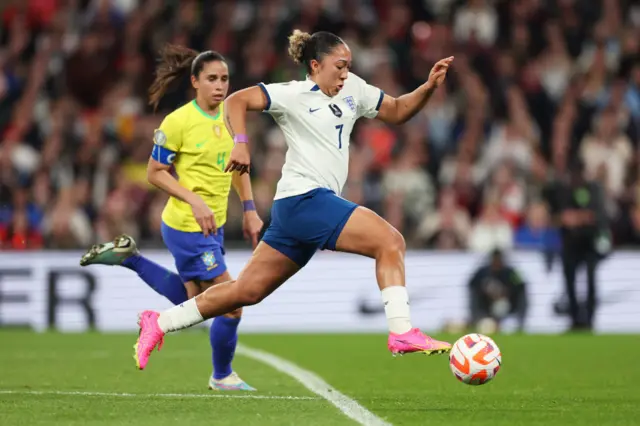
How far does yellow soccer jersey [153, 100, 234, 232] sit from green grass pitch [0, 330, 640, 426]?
1288 mm

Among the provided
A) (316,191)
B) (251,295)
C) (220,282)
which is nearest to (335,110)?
(316,191)

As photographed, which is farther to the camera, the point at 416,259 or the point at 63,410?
the point at 416,259

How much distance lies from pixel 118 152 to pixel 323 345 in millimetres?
6273

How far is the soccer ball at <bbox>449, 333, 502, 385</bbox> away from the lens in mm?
7652

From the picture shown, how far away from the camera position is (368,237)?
7543mm

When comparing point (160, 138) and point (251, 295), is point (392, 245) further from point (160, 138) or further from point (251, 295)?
point (160, 138)

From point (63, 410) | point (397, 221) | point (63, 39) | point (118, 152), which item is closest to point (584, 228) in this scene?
point (397, 221)

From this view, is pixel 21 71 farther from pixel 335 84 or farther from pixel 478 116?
pixel 335 84

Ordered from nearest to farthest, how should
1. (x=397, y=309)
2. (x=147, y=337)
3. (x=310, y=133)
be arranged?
(x=397, y=309)
(x=310, y=133)
(x=147, y=337)

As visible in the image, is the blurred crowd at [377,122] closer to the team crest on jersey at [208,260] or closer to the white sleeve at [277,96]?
the team crest on jersey at [208,260]

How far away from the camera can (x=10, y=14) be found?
21.2 m

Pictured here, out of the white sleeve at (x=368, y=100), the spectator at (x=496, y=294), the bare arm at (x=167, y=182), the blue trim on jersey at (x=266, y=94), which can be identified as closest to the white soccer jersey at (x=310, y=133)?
the blue trim on jersey at (x=266, y=94)

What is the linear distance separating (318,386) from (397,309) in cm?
188

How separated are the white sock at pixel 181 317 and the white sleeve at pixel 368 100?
1.63m
